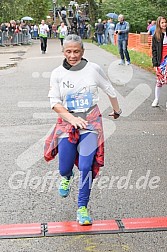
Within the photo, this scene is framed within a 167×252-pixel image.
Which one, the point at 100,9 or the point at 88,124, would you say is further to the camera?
the point at 100,9

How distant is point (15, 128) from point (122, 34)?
10.9 metres

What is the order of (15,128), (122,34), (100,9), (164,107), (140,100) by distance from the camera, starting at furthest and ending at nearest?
(100,9)
(122,34)
(140,100)
(164,107)
(15,128)

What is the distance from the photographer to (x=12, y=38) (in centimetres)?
3906

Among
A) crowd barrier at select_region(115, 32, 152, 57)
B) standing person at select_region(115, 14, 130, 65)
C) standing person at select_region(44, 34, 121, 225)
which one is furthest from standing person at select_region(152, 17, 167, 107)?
crowd barrier at select_region(115, 32, 152, 57)

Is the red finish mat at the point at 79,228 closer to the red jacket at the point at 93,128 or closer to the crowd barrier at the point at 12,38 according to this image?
the red jacket at the point at 93,128

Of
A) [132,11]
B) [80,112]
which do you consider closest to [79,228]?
[80,112]

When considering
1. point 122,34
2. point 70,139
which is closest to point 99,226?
point 70,139

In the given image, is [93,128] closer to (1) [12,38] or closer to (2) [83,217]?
(2) [83,217]

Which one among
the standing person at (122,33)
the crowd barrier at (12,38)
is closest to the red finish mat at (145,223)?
the standing person at (122,33)

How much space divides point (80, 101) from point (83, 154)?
501 mm

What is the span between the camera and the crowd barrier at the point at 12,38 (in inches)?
1487

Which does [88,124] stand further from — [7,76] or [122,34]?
[122,34]

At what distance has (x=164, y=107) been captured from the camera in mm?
10734

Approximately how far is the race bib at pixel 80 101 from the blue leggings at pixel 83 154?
0.25 m
